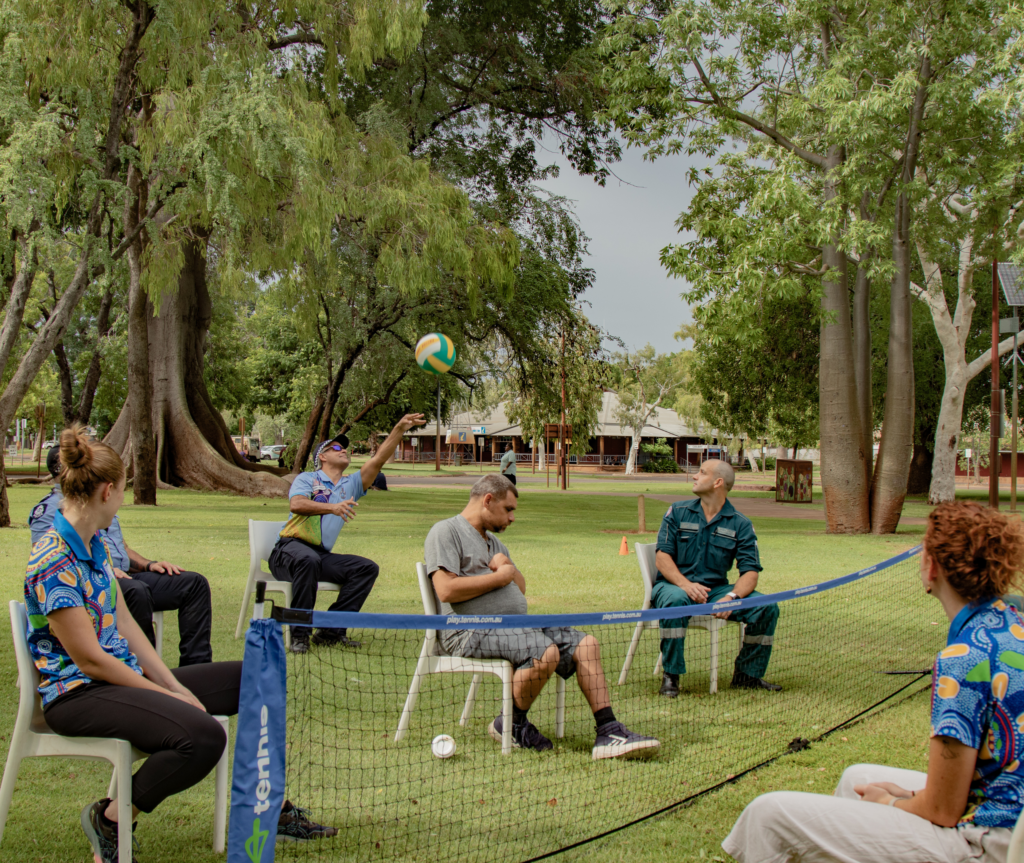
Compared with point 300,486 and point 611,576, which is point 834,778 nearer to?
point 300,486

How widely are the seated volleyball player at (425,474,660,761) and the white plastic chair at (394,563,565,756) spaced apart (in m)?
0.07

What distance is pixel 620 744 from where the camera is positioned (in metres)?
4.47

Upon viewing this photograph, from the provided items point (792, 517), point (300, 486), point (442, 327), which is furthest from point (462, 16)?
point (300, 486)

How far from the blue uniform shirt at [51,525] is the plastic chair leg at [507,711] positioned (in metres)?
2.03

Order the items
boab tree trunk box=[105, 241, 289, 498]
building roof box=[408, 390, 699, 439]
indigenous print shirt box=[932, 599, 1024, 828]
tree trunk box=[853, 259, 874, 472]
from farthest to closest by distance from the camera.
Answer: building roof box=[408, 390, 699, 439]
boab tree trunk box=[105, 241, 289, 498]
tree trunk box=[853, 259, 874, 472]
indigenous print shirt box=[932, 599, 1024, 828]

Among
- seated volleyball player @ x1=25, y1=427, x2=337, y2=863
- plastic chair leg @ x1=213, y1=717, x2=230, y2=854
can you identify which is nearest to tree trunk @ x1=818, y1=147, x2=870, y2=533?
plastic chair leg @ x1=213, y1=717, x2=230, y2=854

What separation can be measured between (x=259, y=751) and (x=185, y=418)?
2317 cm

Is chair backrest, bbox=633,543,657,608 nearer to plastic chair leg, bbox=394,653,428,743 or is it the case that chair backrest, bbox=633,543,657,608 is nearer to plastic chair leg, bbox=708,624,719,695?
plastic chair leg, bbox=708,624,719,695

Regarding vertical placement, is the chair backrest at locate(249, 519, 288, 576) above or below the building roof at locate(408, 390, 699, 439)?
below

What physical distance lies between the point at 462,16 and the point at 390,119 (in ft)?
17.6

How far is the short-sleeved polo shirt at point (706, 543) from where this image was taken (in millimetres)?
6156

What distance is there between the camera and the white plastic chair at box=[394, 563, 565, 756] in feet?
14.8

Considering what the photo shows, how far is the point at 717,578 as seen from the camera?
6.18m

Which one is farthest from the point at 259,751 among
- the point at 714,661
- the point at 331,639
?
the point at 331,639
